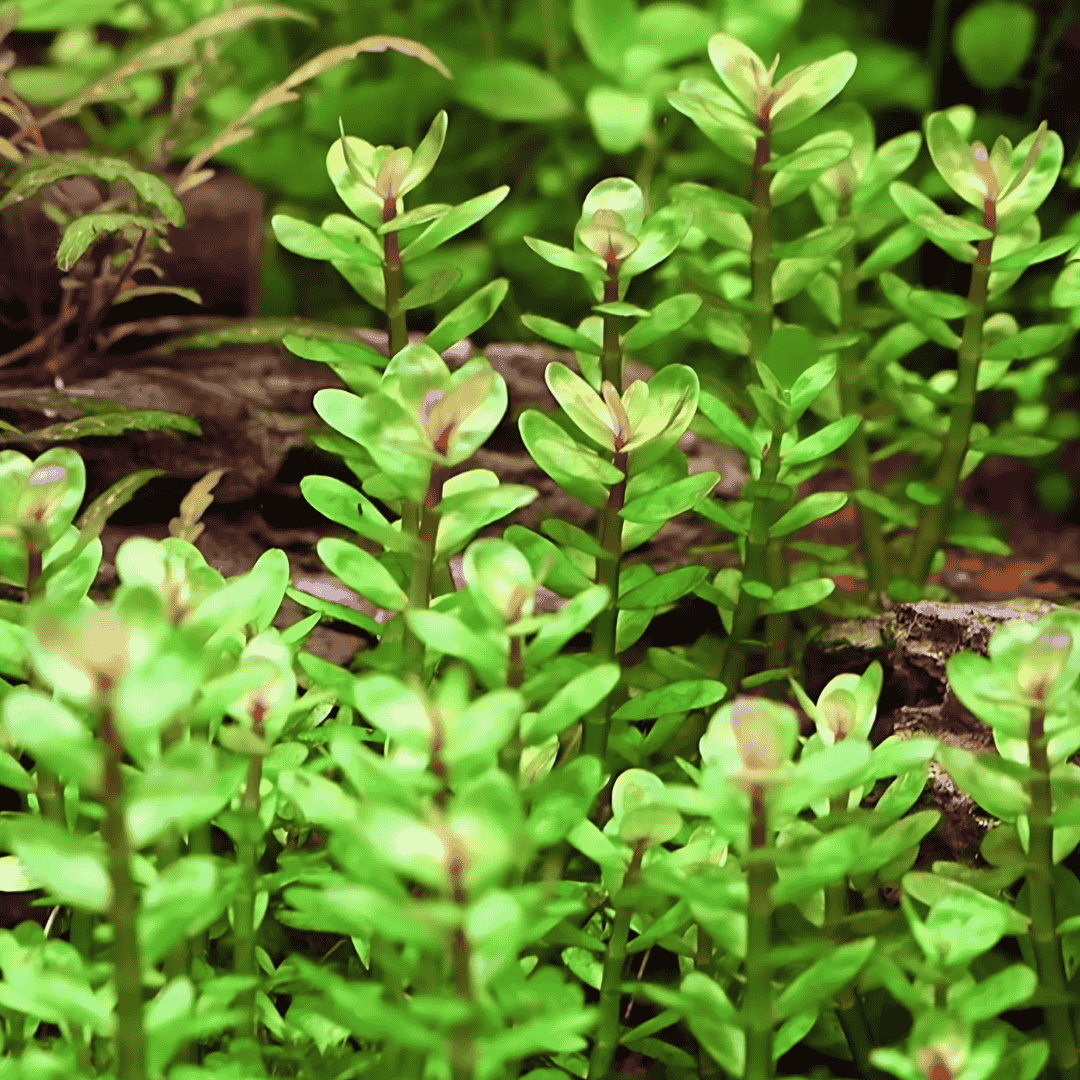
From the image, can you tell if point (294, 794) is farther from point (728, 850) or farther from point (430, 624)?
point (728, 850)

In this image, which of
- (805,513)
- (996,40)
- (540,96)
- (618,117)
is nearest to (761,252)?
(805,513)

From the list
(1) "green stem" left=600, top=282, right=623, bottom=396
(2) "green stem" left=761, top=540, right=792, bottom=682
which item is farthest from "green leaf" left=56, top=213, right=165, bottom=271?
(2) "green stem" left=761, top=540, right=792, bottom=682

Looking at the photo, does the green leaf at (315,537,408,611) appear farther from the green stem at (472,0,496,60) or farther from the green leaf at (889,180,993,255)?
the green stem at (472,0,496,60)

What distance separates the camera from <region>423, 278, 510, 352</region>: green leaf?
0.86 metres

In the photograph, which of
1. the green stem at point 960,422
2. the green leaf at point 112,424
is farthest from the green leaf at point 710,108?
the green leaf at point 112,424

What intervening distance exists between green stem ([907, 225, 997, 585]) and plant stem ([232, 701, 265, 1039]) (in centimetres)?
72

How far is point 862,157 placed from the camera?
1240 mm

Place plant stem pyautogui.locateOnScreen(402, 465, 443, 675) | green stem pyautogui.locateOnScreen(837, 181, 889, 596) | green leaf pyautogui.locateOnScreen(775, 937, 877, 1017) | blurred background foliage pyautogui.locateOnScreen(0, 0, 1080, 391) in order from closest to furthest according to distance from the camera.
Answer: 1. green leaf pyautogui.locateOnScreen(775, 937, 877, 1017)
2. plant stem pyautogui.locateOnScreen(402, 465, 443, 675)
3. green stem pyautogui.locateOnScreen(837, 181, 889, 596)
4. blurred background foliage pyautogui.locateOnScreen(0, 0, 1080, 391)

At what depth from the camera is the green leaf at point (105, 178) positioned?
1.10 metres

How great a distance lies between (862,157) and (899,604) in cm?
50

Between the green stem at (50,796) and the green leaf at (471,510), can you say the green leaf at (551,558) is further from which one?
the green stem at (50,796)

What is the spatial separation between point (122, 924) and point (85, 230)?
76cm

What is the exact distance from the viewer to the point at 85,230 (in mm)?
1084

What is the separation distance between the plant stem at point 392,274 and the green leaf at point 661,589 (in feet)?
0.86
